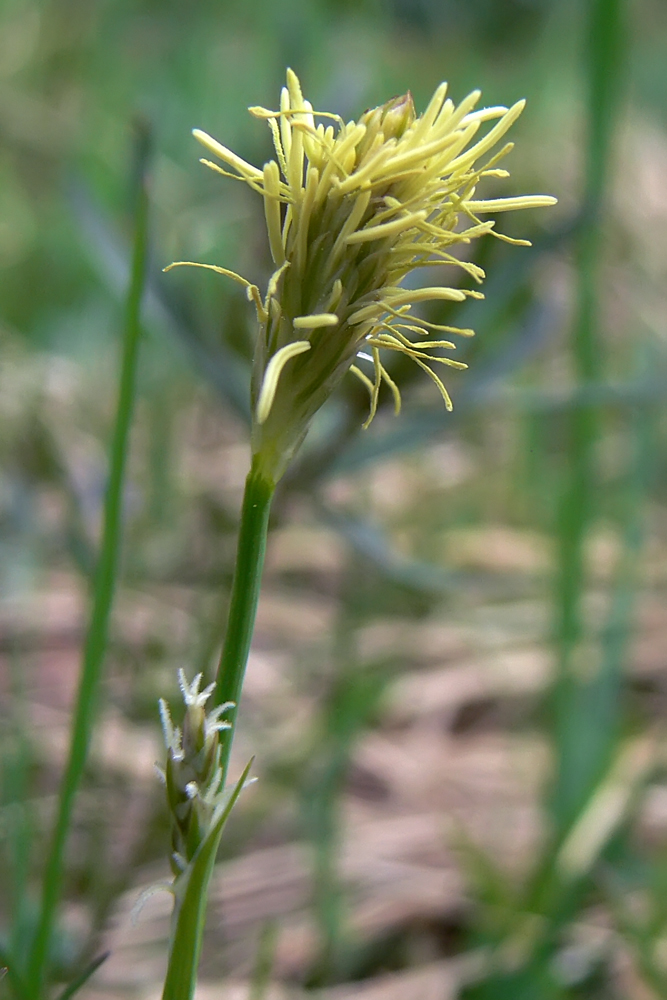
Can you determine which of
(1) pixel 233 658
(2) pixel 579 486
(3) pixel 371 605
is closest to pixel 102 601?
(1) pixel 233 658

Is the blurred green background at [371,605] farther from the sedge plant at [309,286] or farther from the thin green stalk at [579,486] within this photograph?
the sedge plant at [309,286]

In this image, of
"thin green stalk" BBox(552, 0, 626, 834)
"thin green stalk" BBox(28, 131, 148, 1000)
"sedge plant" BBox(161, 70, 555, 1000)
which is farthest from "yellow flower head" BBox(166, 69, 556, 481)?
"thin green stalk" BBox(552, 0, 626, 834)

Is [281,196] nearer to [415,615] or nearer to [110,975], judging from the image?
[110,975]

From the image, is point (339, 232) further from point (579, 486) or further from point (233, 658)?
point (579, 486)

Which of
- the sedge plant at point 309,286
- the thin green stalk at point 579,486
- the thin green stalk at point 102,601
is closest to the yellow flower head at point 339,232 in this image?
the sedge plant at point 309,286

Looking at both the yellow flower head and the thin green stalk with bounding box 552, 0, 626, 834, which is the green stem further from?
the thin green stalk with bounding box 552, 0, 626, 834

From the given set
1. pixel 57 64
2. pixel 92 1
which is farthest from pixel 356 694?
pixel 92 1
